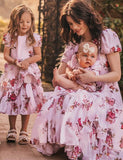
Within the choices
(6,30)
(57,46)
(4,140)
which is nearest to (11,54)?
(6,30)

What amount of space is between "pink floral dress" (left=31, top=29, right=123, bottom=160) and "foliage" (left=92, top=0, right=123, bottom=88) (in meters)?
3.27

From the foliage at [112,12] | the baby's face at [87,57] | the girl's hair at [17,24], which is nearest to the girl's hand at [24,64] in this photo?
the girl's hair at [17,24]

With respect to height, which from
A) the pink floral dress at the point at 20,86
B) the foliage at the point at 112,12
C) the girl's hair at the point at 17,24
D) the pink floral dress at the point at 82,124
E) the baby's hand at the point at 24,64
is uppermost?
the foliage at the point at 112,12

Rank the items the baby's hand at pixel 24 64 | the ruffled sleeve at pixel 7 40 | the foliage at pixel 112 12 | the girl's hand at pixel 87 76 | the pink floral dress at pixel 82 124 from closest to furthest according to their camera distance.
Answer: the pink floral dress at pixel 82 124
the girl's hand at pixel 87 76
the baby's hand at pixel 24 64
the ruffled sleeve at pixel 7 40
the foliage at pixel 112 12

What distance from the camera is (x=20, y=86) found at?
3.36 meters

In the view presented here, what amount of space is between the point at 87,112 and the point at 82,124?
0.33 ft

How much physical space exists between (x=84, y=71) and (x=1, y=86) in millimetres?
986

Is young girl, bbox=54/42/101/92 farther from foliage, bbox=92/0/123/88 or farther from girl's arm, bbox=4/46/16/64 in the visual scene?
foliage, bbox=92/0/123/88

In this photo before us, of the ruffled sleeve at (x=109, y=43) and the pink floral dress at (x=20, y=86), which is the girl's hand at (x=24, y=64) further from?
the ruffled sleeve at (x=109, y=43)

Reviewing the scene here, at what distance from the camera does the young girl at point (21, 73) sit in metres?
3.33

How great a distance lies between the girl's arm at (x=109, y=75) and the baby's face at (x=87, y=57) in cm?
8

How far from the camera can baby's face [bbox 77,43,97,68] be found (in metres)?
2.79

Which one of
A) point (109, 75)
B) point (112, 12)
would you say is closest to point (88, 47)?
point (109, 75)

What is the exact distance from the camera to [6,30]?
3516 mm
